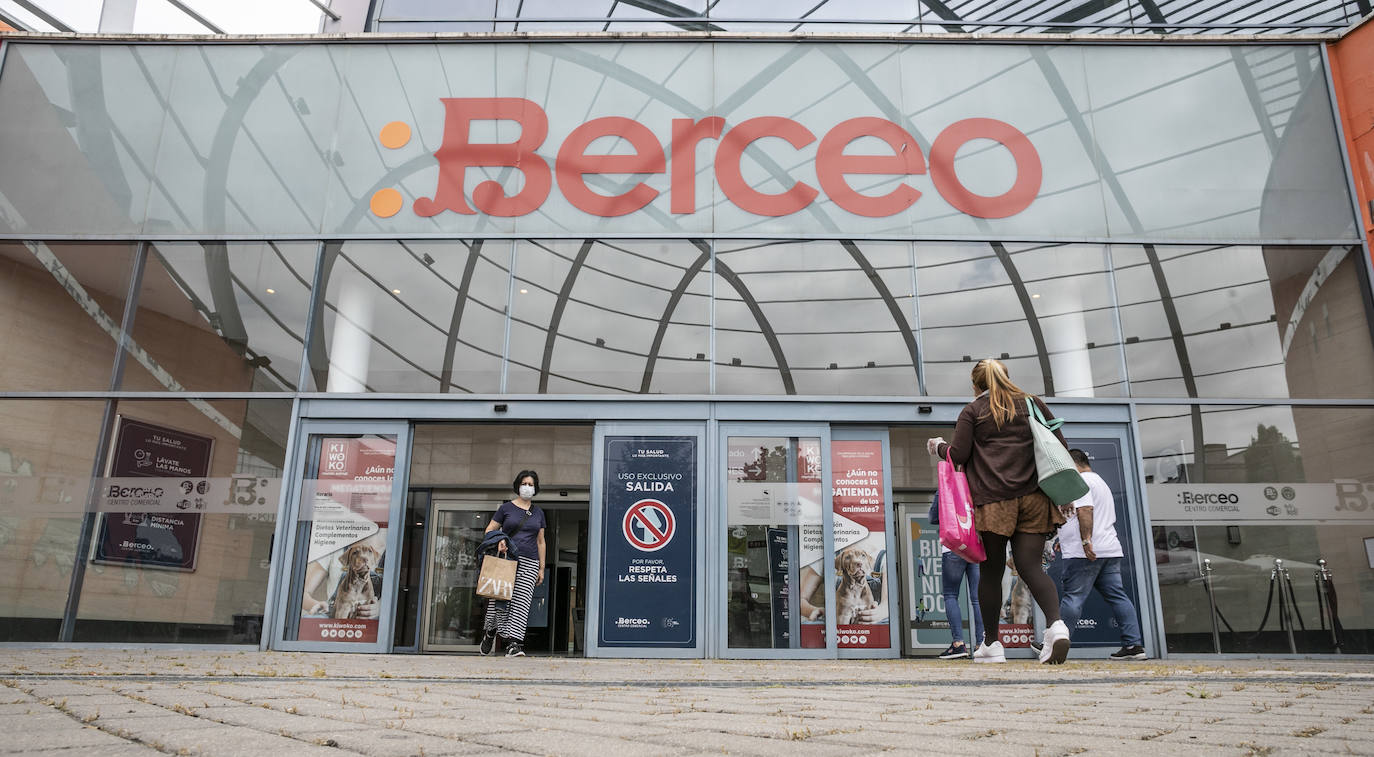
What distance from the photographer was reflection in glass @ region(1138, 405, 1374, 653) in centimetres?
741

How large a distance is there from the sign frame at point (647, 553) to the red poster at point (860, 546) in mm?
1129

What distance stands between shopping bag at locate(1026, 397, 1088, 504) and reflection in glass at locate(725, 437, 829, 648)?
9.37ft

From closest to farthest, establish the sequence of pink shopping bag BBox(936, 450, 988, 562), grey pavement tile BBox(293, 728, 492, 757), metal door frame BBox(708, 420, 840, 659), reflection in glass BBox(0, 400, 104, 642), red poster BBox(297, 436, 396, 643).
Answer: grey pavement tile BBox(293, 728, 492, 757) → pink shopping bag BBox(936, 450, 988, 562) → metal door frame BBox(708, 420, 840, 659) → red poster BBox(297, 436, 396, 643) → reflection in glass BBox(0, 400, 104, 642)

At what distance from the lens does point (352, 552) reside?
7.56 m

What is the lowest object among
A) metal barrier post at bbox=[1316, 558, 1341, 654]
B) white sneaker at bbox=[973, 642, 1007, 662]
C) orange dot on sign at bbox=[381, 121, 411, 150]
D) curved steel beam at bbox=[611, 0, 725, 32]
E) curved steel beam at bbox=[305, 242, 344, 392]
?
white sneaker at bbox=[973, 642, 1007, 662]

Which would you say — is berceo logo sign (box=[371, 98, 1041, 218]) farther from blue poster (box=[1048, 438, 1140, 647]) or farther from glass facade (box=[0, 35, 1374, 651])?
blue poster (box=[1048, 438, 1140, 647])

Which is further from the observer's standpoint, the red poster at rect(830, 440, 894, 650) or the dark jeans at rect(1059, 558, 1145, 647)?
the red poster at rect(830, 440, 894, 650)

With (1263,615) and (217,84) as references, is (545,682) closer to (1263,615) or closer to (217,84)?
(1263,615)

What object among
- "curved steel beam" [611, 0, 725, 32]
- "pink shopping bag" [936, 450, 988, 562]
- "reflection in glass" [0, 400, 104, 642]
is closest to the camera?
"pink shopping bag" [936, 450, 988, 562]

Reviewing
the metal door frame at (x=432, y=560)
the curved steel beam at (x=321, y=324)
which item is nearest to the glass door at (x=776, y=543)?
the curved steel beam at (x=321, y=324)

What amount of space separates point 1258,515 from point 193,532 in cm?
929

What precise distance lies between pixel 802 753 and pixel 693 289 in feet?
21.8

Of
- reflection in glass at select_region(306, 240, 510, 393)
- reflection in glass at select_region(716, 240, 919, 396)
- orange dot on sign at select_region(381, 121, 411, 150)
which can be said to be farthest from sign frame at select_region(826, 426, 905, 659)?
orange dot on sign at select_region(381, 121, 411, 150)

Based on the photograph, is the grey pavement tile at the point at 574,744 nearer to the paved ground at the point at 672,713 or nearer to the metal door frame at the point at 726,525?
the paved ground at the point at 672,713
